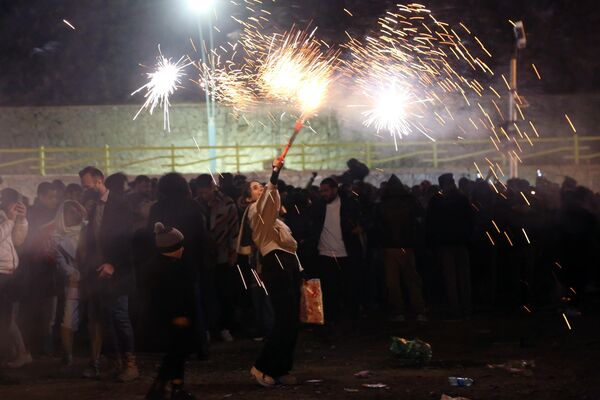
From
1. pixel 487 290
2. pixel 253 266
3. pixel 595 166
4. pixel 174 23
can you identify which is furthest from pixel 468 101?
pixel 253 266

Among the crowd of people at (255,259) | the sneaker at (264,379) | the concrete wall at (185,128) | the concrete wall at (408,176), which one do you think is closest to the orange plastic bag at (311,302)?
the crowd of people at (255,259)

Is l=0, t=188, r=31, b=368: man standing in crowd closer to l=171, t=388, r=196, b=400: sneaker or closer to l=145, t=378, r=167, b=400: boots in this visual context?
l=145, t=378, r=167, b=400: boots

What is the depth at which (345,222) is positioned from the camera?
1315 cm

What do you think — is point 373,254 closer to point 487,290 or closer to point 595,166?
point 487,290

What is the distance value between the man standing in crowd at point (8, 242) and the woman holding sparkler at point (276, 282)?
240 centimetres

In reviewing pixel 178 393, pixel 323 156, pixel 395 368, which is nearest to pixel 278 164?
pixel 178 393

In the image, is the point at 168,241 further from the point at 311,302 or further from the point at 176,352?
the point at 311,302

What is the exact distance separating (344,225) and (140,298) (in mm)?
3542

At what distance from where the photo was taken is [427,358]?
10008 mm

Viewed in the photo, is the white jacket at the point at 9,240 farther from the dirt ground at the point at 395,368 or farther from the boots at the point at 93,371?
the boots at the point at 93,371

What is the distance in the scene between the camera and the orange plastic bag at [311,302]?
970 cm

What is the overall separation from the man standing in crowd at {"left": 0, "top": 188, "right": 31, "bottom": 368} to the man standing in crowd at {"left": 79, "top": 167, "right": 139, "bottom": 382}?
31.3 inches

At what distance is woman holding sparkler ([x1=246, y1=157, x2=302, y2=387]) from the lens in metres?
8.95

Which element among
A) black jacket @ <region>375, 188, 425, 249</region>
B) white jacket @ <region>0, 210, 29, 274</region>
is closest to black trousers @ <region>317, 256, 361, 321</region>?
black jacket @ <region>375, 188, 425, 249</region>
